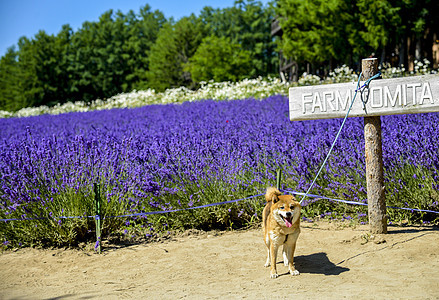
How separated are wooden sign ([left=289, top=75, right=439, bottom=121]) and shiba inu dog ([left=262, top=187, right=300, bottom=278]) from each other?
39.0 inches

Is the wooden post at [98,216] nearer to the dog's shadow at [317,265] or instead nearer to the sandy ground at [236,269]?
the sandy ground at [236,269]

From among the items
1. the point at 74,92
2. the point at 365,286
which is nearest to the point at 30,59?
the point at 74,92

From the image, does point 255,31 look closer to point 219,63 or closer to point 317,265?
point 219,63

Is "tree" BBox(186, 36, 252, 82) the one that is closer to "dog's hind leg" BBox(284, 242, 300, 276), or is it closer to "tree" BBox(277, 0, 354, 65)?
"tree" BBox(277, 0, 354, 65)

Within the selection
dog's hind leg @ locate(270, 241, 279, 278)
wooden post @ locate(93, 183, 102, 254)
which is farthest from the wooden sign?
wooden post @ locate(93, 183, 102, 254)

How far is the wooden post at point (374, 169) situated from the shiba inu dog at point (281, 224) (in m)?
1.00

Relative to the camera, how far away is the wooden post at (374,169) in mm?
4066

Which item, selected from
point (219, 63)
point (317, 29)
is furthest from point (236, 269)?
point (219, 63)

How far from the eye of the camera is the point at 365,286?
3.13 meters

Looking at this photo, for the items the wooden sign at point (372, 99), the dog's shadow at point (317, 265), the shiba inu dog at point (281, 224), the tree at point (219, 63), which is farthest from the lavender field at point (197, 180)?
the tree at point (219, 63)

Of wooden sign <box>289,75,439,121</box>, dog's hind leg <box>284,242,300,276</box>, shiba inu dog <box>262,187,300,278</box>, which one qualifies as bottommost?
dog's hind leg <box>284,242,300,276</box>

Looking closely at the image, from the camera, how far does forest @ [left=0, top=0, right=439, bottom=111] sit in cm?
1786

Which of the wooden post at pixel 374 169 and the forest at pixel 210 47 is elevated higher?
the forest at pixel 210 47

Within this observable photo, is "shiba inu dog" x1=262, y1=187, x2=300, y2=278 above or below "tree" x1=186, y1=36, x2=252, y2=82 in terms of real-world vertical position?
below
